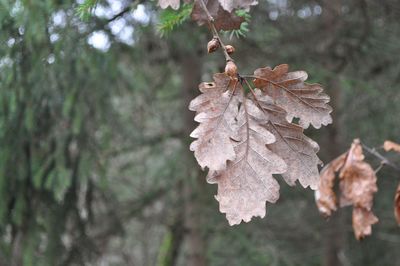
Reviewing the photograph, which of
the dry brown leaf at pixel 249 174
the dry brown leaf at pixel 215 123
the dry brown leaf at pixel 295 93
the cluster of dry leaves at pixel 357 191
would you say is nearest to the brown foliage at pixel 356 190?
the cluster of dry leaves at pixel 357 191

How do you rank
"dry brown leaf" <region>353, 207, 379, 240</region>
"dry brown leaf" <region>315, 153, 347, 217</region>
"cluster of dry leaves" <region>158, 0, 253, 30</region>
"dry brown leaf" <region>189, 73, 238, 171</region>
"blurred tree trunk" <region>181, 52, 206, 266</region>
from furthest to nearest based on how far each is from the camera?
"blurred tree trunk" <region>181, 52, 206, 266</region>, "dry brown leaf" <region>315, 153, 347, 217</region>, "dry brown leaf" <region>353, 207, 379, 240</region>, "cluster of dry leaves" <region>158, 0, 253, 30</region>, "dry brown leaf" <region>189, 73, 238, 171</region>

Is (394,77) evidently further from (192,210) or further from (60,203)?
(60,203)

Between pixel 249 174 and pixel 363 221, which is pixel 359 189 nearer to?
pixel 363 221

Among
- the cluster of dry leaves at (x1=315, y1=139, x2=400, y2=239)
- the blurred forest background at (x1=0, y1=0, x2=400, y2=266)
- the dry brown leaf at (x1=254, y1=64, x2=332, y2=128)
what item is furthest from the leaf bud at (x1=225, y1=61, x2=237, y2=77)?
the cluster of dry leaves at (x1=315, y1=139, x2=400, y2=239)

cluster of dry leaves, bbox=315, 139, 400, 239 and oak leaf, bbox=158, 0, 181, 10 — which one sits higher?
oak leaf, bbox=158, 0, 181, 10

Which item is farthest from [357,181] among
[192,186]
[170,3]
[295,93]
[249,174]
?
[192,186]

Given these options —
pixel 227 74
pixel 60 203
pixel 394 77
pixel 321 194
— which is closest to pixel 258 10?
pixel 394 77

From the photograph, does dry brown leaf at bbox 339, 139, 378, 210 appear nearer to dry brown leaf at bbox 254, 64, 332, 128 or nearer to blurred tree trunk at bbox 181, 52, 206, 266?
dry brown leaf at bbox 254, 64, 332, 128
